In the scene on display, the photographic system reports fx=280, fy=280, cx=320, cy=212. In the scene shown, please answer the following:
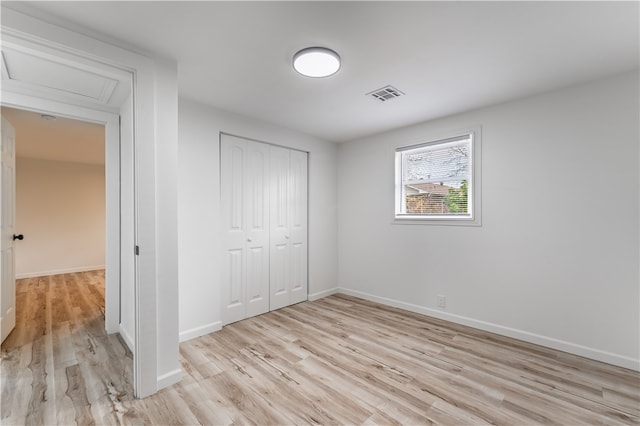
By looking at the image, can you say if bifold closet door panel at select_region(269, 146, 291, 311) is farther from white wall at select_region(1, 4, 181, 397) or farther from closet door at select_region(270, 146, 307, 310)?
white wall at select_region(1, 4, 181, 397)

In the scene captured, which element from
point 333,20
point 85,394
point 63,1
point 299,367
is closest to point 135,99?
point 63,1

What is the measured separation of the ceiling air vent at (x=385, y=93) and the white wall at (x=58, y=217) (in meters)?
6.62

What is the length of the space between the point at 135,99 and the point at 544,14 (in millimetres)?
2625

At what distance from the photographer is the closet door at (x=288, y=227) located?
3740mm

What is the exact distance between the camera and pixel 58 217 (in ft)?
19.3

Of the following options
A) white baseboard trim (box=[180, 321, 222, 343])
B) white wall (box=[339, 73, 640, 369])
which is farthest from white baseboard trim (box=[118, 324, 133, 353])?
white wall (box=[339, 73, 640, 369])

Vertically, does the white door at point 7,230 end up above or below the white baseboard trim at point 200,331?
above

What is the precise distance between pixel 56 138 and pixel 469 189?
587 centimetres

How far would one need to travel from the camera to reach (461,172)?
3.31m

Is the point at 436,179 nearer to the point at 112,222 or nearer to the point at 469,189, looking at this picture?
the point at 469,189

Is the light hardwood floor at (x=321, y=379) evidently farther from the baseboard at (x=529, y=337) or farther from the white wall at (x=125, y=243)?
the white wall at (x=125, y=243)

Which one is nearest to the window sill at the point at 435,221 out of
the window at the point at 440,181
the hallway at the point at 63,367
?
the window at the point at 440,181

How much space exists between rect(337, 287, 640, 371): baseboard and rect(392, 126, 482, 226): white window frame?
109cm

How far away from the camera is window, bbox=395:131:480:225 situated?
10.5 ft
